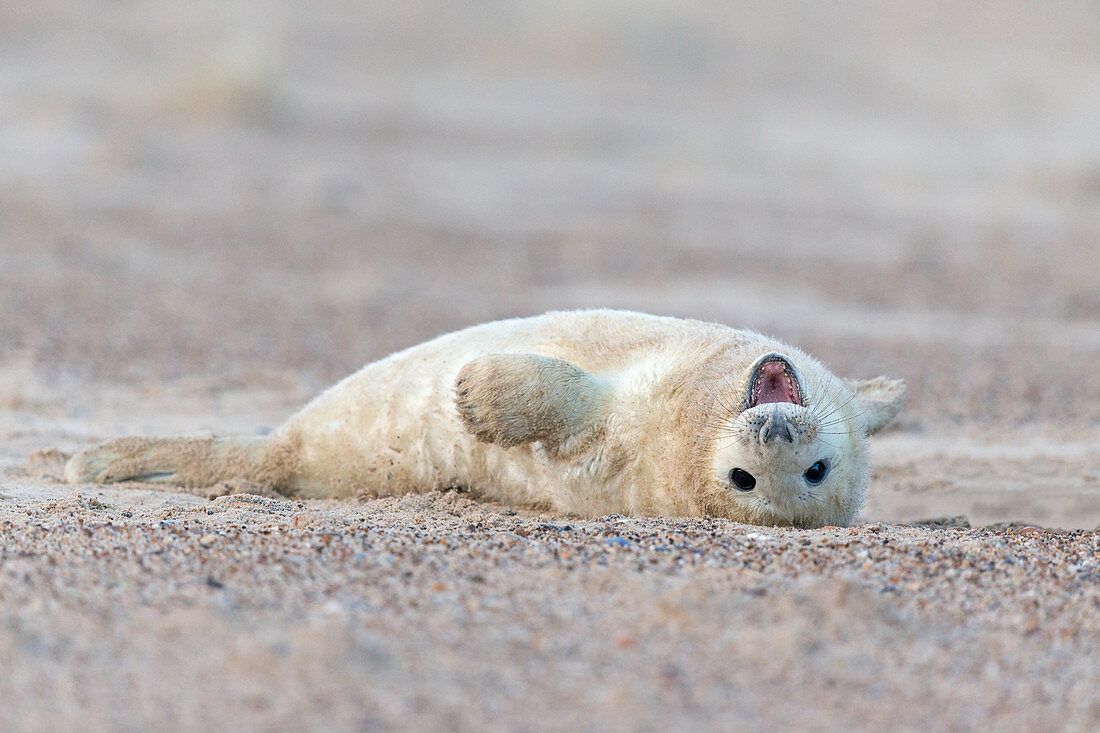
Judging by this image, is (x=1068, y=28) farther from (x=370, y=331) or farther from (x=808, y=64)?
(x=370, y=331)

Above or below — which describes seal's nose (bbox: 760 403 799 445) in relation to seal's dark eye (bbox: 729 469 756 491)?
above

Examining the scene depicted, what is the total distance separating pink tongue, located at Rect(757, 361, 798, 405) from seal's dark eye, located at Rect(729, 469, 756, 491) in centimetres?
24

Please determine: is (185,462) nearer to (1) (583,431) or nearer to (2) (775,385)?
(1) (583,431)

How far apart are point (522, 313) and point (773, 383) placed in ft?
18.7

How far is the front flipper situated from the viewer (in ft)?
13.7

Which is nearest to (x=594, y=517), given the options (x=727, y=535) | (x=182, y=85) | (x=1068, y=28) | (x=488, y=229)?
(x=727, y=535)

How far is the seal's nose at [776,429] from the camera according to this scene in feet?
12.4

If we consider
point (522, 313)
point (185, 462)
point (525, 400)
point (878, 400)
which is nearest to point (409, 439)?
point (525, 400)

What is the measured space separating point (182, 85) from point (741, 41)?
48.6 ft

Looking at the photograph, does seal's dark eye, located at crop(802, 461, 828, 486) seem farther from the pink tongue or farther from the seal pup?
the pink tongue

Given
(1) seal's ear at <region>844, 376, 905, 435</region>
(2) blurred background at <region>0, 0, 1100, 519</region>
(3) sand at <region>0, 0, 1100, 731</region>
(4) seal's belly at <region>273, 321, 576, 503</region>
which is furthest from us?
(2) blurred background at <region>0, 0, 1100, 519</region>

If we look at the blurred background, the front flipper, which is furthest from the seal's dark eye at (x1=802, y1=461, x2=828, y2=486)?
the blurred background

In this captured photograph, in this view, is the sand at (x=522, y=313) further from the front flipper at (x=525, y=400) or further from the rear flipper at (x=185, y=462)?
the front flipper at (x=525, y=400)

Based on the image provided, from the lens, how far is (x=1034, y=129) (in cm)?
2194
